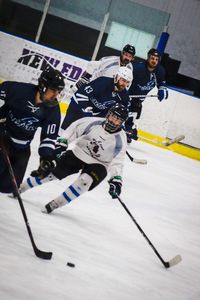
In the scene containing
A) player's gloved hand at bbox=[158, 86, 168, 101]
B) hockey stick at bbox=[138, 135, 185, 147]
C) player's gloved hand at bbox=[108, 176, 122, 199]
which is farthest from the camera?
hockey stick at bbox=[138, 135, 185, 147]

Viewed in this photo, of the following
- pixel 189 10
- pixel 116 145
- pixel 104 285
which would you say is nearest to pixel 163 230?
pixel 116 145

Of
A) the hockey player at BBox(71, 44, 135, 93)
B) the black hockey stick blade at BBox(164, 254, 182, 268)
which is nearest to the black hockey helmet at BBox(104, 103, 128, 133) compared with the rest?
the black hockey stick blade at BBox(164, 254, 182, 268)

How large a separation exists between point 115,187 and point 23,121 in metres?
0.83

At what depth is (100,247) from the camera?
378cm

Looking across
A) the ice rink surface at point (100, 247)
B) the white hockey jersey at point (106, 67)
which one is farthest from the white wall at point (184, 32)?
the ice rink surface at point (100, 247)

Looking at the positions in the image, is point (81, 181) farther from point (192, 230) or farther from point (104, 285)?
point (192, 230)

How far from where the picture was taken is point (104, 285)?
3055 mm

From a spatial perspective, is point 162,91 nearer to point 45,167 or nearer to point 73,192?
point 73,192

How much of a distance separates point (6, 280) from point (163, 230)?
2409 millimetres

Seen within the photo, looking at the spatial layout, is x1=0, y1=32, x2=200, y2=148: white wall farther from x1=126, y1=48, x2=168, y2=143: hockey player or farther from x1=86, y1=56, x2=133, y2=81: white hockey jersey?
x1=86, y1=56, x2=133, y2=81: white hockey jersey

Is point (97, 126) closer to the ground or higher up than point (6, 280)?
higher up

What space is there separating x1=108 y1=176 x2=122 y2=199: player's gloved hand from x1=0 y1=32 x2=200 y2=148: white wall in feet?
19.0

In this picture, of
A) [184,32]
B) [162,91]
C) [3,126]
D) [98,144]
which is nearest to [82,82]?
[98,144]

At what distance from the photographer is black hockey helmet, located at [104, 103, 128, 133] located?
4.10 m
